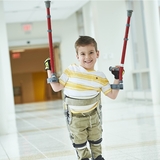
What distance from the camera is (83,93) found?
14.6ft

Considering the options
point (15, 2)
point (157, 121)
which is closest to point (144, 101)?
point (15, 2)

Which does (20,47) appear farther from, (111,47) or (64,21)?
(111,47)

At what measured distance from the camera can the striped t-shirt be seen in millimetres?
4445

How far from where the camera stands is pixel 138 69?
58.6 feet

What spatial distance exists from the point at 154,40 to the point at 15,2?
5.02 metres

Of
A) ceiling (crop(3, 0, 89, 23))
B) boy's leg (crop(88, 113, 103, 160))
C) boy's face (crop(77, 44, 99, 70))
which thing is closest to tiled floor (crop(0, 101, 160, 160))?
boy's leg (crop(88, 113, 103, 160))

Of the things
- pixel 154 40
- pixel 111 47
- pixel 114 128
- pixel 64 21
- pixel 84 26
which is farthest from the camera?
pixel 64 21

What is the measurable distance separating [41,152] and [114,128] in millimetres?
2461

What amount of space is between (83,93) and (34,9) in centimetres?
1384

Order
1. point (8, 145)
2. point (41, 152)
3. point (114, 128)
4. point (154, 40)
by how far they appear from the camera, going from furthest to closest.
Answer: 1. point (154, 40)
2. point (114, 128)
3. point (8, 145)
4. point (41, 152)

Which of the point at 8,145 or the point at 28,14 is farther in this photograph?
the point at 28,14

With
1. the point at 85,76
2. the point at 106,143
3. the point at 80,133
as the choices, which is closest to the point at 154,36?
the point at 106,143

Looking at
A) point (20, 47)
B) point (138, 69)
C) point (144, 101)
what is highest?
point (20, 47)

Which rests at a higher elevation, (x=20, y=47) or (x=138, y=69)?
(x=20, y=47)
